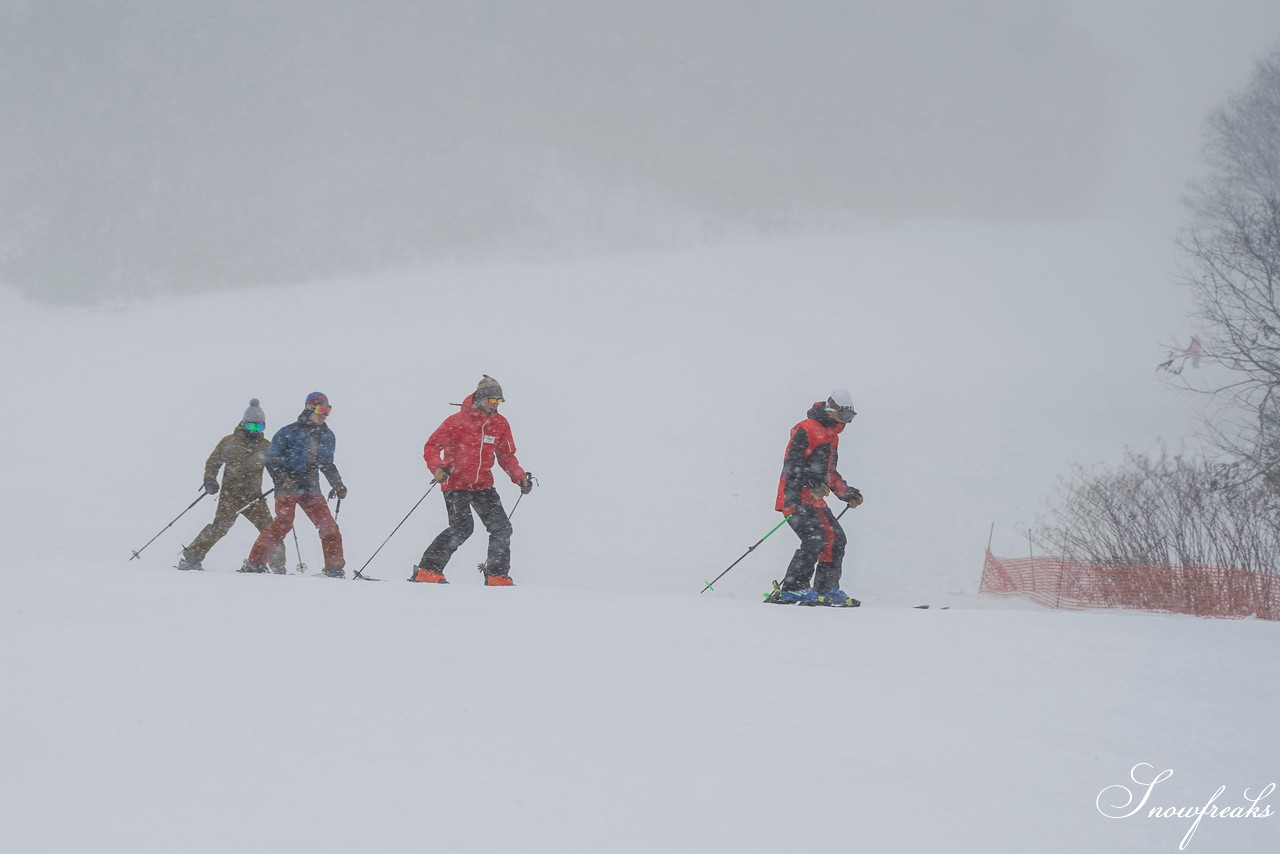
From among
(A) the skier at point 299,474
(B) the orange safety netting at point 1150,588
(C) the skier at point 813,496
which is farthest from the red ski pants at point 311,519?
(B) the orange safety netting at point 1150,588

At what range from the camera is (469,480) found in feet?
25.2

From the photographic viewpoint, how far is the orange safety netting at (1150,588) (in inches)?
375

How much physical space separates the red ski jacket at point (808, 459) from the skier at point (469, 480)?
1.92 m

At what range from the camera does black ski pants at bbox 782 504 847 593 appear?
7223 mm

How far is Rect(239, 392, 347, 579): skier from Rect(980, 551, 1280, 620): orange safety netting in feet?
25.0

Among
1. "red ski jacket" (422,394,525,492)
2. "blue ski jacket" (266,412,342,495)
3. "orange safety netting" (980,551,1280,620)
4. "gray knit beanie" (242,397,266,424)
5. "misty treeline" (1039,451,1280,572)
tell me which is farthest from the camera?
"misty treeline" (1039,451,1280,572)

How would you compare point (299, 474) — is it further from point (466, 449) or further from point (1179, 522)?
point (1179, 522)

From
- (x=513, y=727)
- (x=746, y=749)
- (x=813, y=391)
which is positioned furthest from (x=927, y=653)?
(x=813, y=391)

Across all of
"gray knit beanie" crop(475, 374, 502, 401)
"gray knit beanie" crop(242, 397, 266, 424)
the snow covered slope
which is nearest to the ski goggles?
the snow covered slope

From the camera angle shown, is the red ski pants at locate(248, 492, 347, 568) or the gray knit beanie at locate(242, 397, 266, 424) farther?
the gray knit beanie at locate(242, 397, 266, 424)

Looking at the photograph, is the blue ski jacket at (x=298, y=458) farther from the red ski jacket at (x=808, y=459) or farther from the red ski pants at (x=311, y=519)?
the red ski jacket at (x=808, y=459)

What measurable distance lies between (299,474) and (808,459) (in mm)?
4257

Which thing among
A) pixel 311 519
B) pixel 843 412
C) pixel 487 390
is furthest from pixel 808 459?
pixel 311 519

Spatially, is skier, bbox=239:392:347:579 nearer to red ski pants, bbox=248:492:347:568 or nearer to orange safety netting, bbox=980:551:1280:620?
red ski pants, bbox=248:492:347:568
